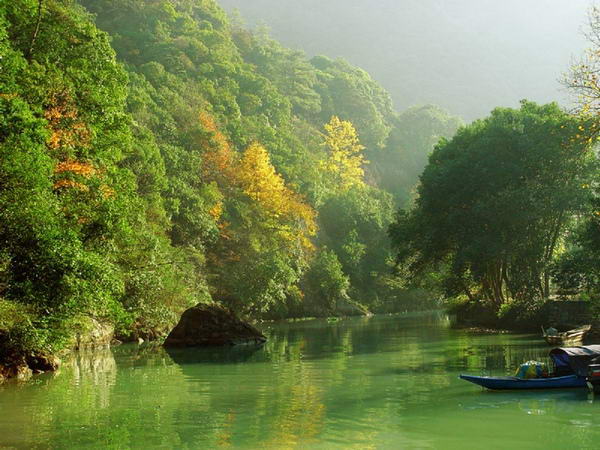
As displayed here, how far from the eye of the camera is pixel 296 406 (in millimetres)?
14539

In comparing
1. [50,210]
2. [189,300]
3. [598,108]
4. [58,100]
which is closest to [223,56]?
[189,300]

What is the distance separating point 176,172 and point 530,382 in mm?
35642

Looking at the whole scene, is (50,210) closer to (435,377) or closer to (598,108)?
(435,377)

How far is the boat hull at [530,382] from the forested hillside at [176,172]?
10800 millimetres

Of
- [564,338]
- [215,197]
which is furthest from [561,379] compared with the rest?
[215,197]

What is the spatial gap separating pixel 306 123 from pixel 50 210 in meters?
76.7

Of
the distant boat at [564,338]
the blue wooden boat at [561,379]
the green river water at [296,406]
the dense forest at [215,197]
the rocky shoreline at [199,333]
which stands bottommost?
the green river water at [296,406]

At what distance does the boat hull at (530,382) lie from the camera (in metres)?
15.4

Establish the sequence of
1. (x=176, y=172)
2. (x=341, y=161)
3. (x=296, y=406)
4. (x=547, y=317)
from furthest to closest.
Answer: (x=341, y=161) → (x=176, y=172) → (x=547, y=317) → (x=296, y=406)

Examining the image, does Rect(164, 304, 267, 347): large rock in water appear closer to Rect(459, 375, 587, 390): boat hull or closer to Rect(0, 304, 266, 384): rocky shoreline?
Rect(0, 304, 266, 384): rocky shoreline

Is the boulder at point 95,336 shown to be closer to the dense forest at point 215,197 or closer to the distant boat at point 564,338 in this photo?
the dense forest at point 215,197

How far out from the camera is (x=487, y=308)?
146 feet

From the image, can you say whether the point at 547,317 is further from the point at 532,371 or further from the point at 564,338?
the point at 532,371

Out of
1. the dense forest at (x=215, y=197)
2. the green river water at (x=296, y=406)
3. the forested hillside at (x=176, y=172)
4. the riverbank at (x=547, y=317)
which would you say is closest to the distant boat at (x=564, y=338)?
the green river water at (x=296, y=406)
